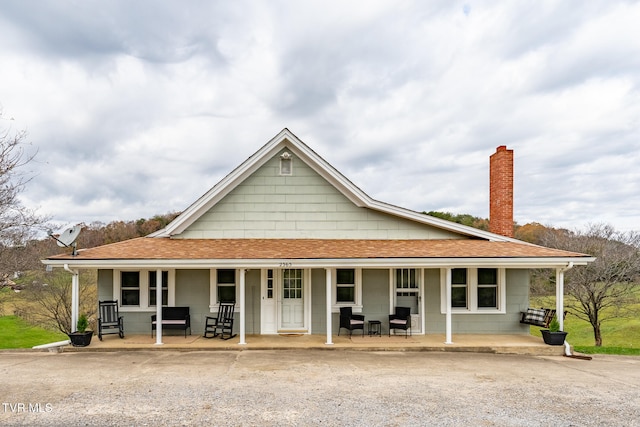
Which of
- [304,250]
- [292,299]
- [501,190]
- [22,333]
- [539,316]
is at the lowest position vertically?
[22,333]

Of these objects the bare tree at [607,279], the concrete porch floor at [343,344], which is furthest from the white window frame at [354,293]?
the bare tree at [607,279]

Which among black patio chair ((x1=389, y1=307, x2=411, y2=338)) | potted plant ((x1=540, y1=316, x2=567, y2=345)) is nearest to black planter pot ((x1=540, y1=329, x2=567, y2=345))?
potted plant ((x1=540, y1=316, x2=567, y2=345))

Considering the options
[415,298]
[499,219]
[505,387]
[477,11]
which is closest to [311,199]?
[415,298]

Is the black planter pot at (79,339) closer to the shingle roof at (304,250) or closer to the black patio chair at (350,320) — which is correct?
the shingle roof at (304,250)

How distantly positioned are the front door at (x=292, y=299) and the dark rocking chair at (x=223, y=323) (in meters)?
1.53

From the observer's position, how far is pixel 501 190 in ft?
39.7

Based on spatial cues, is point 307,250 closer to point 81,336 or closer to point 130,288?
point 130,288

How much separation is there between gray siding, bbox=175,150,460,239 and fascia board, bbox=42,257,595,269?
2.16 metres

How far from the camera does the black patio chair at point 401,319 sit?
420 inches

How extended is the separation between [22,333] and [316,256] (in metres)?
21.6

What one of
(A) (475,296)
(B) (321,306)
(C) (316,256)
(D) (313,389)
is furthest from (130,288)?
(A) (475,296)

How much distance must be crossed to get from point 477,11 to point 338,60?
5.67m

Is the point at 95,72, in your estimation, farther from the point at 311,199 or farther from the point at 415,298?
the point at 415,298

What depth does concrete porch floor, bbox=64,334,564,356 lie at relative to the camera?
31.7 feet
